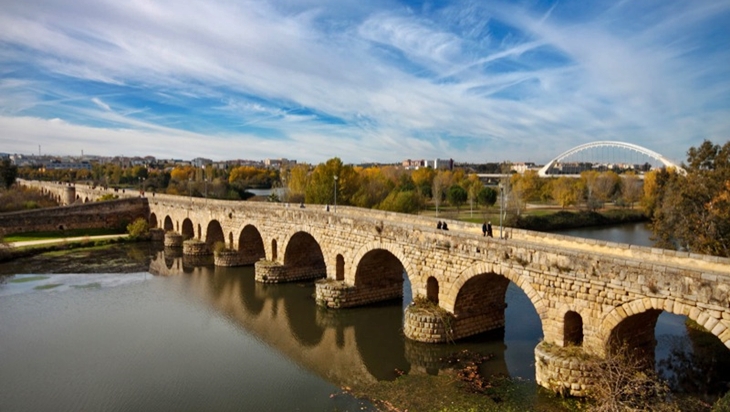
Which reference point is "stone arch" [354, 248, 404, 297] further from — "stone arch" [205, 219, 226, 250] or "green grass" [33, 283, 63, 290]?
"green grass" [33, 283, 63, 290]

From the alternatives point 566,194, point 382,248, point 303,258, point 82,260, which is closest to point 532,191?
point 566,194

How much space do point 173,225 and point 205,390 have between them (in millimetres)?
22517

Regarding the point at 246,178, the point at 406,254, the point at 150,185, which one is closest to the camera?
the point at 406,254

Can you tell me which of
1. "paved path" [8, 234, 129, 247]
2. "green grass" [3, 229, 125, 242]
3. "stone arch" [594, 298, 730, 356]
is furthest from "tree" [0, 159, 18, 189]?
"stone arch" [594, 298, 730, 356]

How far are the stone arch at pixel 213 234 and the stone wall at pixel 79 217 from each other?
11128mm

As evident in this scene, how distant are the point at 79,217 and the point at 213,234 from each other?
12606 millimetres

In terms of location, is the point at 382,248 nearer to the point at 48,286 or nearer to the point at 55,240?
the point at 48,286

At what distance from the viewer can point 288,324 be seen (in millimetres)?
16031

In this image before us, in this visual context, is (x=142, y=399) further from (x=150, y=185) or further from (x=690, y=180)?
(x=150, y=185)

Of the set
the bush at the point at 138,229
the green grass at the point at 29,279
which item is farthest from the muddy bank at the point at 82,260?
the bush at the point at 138,229

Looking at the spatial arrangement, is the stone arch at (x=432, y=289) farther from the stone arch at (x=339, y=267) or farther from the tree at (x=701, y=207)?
the tree at (x=701, y=207)

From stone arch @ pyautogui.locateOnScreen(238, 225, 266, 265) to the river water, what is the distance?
408cm

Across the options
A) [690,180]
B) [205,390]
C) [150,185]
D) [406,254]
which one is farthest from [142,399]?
[150,185]

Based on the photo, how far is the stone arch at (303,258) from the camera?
66.9ft
